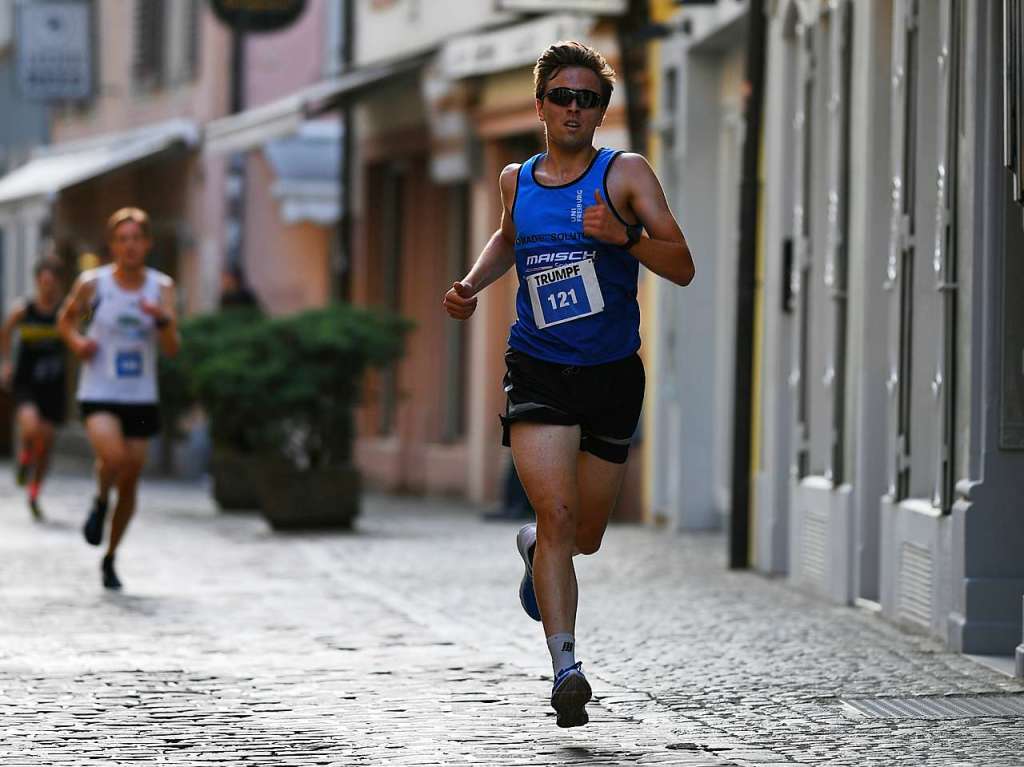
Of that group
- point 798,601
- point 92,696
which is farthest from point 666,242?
point 798,601

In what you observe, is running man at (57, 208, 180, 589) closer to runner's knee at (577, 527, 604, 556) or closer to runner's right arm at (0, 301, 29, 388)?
runner's knee at (577, 527, 604, 556)

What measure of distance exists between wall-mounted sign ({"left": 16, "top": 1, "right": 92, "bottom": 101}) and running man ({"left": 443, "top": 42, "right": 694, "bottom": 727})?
84.9ft

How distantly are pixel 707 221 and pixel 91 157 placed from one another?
14.3m

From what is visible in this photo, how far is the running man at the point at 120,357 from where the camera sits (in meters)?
12.1

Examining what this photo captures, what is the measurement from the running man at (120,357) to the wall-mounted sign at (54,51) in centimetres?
2050

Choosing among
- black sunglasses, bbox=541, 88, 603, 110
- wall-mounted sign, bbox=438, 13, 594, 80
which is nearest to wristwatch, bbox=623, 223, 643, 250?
black sunglasses, bbox=541, 88, 603, 110

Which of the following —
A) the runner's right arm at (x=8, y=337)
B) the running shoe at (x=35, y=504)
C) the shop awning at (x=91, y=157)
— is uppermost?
the shop awning at (x=91, y=157)

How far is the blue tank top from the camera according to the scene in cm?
735

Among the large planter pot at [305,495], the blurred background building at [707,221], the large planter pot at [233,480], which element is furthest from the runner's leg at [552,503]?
the large planter pot at [233,480]

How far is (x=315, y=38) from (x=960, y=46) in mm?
17495

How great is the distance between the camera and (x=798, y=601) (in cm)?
1172

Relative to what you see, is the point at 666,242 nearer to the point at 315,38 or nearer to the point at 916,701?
the point at 916,701

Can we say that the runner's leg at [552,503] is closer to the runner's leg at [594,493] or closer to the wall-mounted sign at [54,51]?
the runner's leg at [594,493]

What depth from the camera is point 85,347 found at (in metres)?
12.3
